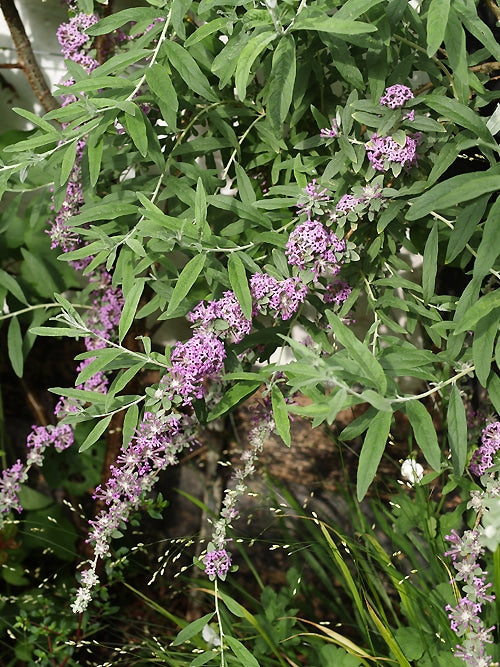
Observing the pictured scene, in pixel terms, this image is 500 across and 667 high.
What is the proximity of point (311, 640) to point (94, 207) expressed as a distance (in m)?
0.90

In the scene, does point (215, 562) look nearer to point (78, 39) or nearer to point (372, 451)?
point (372, 451)

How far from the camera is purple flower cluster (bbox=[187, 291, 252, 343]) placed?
1.04 m

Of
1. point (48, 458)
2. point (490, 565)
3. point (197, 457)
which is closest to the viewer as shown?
point (490, 565)

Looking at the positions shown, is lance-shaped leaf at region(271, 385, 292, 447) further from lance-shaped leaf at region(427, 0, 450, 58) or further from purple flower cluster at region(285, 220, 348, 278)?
lance-shaped leaf at region(427, 0, 450, 58)

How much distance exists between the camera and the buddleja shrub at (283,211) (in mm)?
923

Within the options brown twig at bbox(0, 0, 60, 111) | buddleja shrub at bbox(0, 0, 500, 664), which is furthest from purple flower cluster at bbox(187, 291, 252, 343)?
brown twig at bbox(0, 0, 60, 111)

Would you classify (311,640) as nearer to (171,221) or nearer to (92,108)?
(171,221)

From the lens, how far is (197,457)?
2117 mm

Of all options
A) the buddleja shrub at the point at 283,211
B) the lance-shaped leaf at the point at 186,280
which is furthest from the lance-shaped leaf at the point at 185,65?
the lance-shaped leaf at the point at 186,280

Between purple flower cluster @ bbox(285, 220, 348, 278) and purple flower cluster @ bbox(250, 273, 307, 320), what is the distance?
0.03 meters

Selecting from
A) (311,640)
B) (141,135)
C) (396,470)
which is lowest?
(396,470)

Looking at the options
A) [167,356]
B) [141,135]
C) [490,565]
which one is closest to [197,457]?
[490,565]

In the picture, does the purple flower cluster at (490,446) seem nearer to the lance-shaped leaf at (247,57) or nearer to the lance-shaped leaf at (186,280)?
the lance-shaped leaf at (186,280)

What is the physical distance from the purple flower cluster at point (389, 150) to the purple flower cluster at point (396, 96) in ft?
0.15
